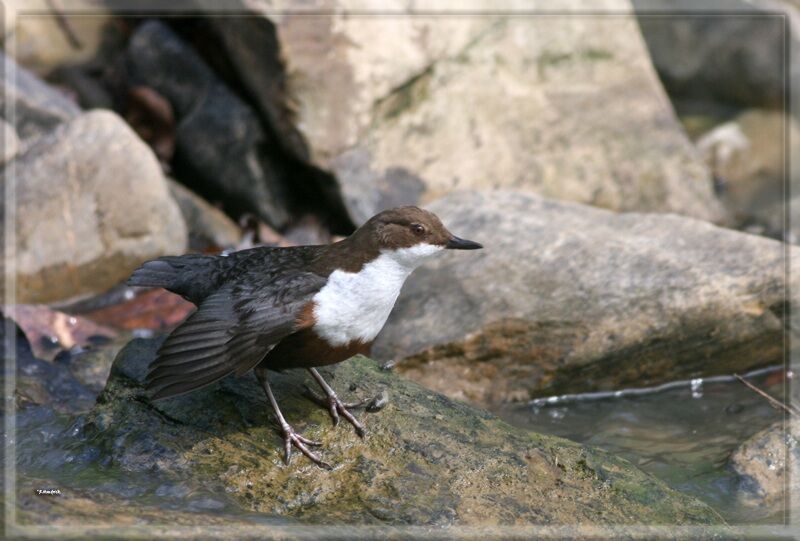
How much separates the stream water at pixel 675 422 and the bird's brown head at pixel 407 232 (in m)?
1.39

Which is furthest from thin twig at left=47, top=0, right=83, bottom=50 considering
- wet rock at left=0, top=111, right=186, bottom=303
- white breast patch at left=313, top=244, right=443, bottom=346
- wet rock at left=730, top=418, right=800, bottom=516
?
wet rock at left=730, top=418, right=800, bottom=516

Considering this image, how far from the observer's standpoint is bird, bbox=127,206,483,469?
3301 millimetres

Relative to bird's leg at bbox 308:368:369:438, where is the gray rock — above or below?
above

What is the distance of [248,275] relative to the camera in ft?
12.1

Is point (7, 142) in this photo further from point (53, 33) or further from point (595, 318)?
point (595, 318)

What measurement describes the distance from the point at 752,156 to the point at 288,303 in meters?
6.12

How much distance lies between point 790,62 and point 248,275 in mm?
6470

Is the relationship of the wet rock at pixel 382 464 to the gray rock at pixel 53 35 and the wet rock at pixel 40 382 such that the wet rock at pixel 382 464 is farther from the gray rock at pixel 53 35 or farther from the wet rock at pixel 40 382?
the gray rock at pixel 53 35

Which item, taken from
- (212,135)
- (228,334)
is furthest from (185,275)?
(212,135)

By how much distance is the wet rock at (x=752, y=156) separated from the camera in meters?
7.94

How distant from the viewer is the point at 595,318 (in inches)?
196

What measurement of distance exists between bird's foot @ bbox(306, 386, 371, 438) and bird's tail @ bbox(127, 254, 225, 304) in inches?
23.2

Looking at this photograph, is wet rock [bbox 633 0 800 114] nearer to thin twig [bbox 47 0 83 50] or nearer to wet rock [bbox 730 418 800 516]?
thin twig [bbox 47 0 83 50]

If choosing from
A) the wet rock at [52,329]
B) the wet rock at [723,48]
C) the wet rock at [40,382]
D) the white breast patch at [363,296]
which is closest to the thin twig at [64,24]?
the wet rock at [52,329]
